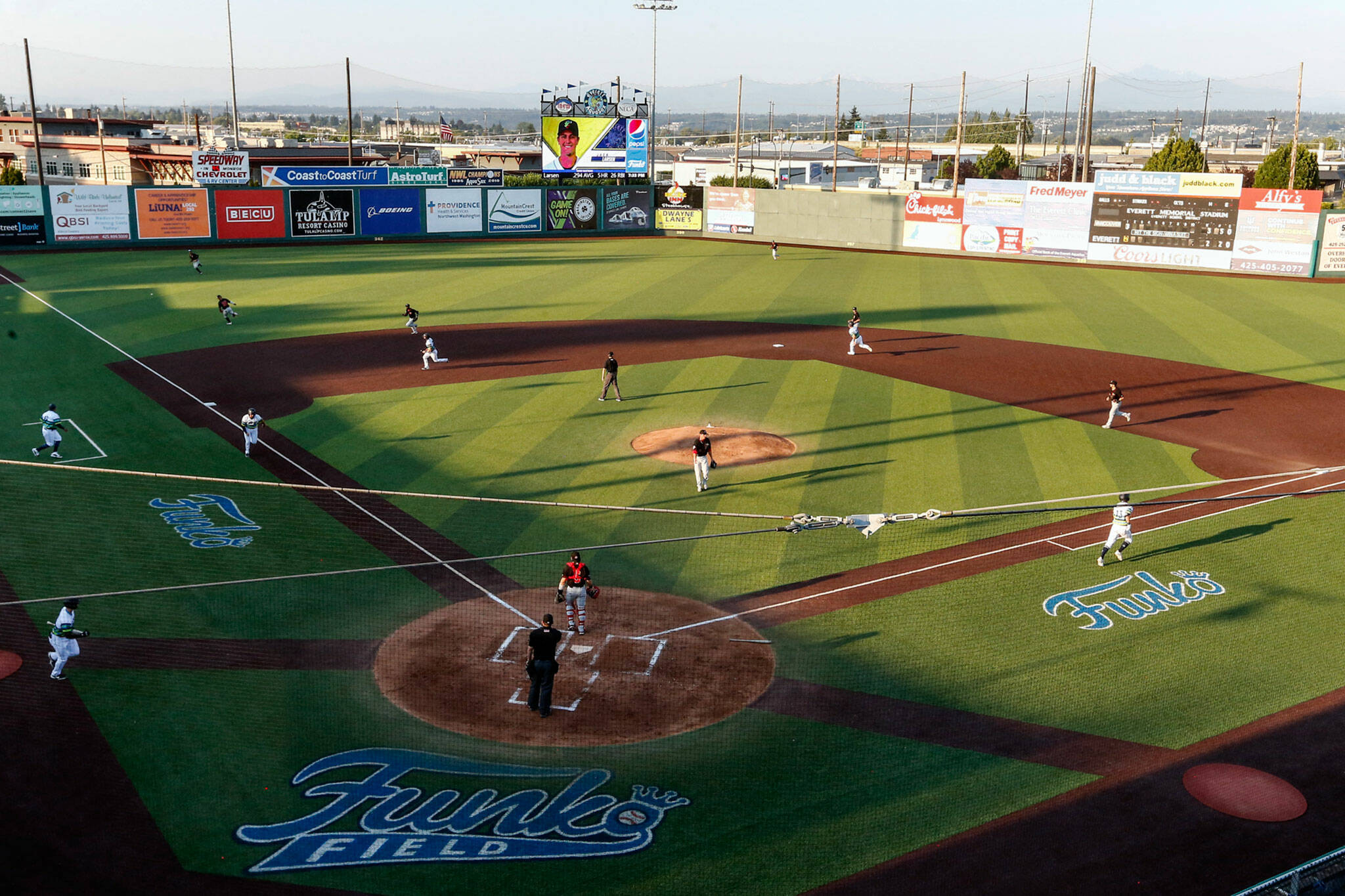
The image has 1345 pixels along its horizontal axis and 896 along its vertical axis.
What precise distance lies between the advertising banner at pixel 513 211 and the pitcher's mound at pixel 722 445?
4669cm

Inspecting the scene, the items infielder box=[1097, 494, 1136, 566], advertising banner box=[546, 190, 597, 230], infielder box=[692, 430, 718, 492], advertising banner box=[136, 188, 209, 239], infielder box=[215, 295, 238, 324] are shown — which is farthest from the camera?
advertising banner box=[546, 190, 597, 230]

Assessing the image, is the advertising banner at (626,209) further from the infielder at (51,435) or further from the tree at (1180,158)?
the infielder at (51,435)

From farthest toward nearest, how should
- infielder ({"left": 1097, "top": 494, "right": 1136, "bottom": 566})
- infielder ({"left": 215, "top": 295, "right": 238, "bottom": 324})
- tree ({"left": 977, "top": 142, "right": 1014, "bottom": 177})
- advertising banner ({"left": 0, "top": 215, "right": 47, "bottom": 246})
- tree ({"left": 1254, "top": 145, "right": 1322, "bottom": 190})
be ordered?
tree ({"left": 977, "top": 142, "right": 1014, "bottom": 177}) → tree ({"left": 1254, "top": 145, "right": 1322, "bottom": 190}) → advertising banner ({"left": 0, "top": 215, "right": 47, "bottom": 246}) → infielder ({"left": 215, "top": 295, "right": 238, "bottom": 324}) → infielder ({"left": 1097, "top": 494, "right": 1136, "bottom": 566})

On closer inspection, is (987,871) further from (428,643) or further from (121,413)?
(121,413)

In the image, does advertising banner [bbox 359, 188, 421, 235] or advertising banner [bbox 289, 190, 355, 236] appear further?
advertising banner [bbox 359, 188, 421, 235]

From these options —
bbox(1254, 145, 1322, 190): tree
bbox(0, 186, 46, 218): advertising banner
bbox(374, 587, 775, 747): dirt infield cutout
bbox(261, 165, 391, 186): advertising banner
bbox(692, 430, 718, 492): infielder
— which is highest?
bbox(1254, 145, 1322, 190): tree

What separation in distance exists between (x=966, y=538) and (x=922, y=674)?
627 centimetres

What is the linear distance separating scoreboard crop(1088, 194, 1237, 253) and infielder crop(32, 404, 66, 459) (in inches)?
2152

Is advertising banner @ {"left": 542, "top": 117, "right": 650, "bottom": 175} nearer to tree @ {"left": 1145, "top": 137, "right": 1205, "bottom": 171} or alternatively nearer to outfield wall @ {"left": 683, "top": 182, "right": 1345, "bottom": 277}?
outfield wall @ {"left": 683, "top": 182, "right": 1345, "bottom": 277}

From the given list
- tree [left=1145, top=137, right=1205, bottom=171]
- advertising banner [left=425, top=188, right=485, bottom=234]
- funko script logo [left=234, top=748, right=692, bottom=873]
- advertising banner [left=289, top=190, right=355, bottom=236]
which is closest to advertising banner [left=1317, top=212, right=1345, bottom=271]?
tree [left=1145, top=137, right=1205, bottom=171]

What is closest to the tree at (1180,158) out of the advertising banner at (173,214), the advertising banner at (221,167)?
the advertising banner at (221,167)

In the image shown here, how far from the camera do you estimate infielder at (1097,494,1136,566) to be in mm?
19906

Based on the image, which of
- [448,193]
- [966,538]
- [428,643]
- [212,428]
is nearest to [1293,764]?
[966,538]

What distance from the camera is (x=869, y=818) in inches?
507
